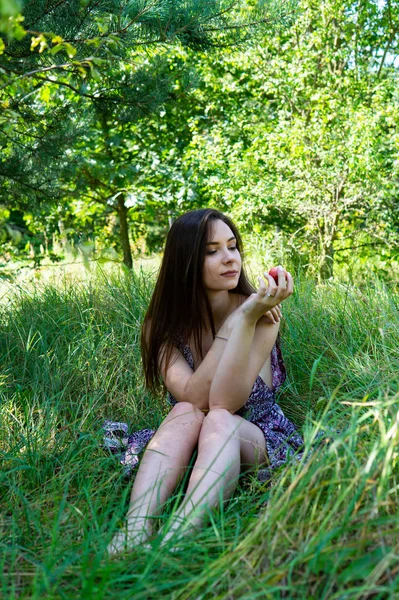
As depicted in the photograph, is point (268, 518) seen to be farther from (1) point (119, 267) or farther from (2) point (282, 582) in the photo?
(1) point (119, 267)

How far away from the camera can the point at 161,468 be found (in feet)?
7.55

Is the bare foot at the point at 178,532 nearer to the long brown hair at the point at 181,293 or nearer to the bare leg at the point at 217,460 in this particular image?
the bare leg at the point at 217,460

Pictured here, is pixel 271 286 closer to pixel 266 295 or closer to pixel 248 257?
pixel 266 295

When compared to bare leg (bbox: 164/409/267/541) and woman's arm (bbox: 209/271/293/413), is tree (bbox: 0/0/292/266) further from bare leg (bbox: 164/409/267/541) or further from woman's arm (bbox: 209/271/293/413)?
bare leg (bbox: 164/409/267/541)

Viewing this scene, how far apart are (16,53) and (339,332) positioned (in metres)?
2.20

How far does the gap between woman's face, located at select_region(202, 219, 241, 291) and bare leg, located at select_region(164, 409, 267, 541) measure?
0.56m

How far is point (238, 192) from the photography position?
21.4ft

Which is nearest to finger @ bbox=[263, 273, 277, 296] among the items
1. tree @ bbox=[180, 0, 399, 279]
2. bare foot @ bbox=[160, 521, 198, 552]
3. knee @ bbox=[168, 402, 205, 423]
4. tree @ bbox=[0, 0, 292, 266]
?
knee @ bbox=[168, 402, 205, 423]

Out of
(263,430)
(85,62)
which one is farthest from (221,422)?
(85,62)

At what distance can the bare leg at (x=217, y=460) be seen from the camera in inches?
77.9

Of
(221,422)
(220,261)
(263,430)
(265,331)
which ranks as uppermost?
(220,261)

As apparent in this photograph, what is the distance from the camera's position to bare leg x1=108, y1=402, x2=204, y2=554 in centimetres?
203

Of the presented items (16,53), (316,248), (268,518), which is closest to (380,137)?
(316,248)

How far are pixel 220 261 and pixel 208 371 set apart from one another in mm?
459
